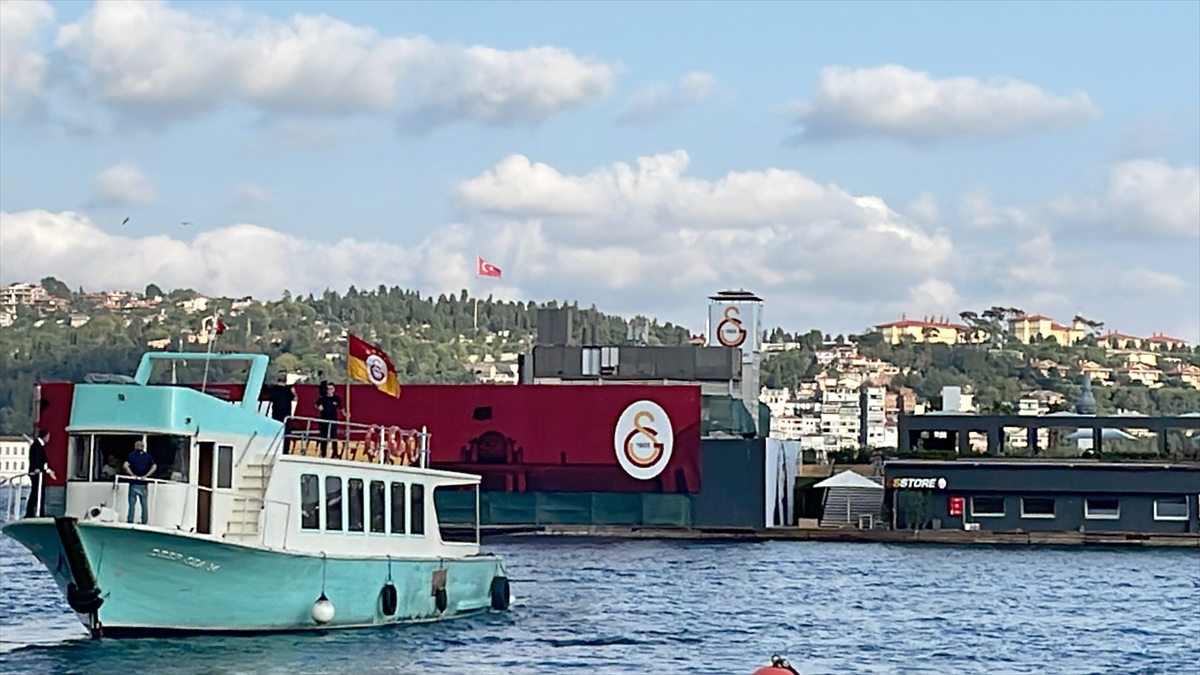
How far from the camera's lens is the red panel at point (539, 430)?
7512 cm

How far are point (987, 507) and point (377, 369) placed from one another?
45.9m

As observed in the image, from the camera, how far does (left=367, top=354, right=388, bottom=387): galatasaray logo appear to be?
3588 centimetres

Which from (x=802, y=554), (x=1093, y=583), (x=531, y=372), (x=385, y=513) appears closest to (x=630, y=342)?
(x=531, y=372)

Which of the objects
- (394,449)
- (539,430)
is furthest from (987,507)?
(394,449)

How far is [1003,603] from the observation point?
47.1m

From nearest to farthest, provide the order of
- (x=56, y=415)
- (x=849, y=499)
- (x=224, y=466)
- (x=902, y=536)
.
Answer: (x=224, y=466), (x=56, y=415), (x=902, y=536), (x=849, y=499)

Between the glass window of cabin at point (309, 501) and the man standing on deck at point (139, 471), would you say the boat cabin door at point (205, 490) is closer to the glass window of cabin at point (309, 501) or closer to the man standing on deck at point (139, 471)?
the man standing on deck at point (139, 471)

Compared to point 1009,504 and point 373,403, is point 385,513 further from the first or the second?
point 1009,504

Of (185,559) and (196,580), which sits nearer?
(185,559)

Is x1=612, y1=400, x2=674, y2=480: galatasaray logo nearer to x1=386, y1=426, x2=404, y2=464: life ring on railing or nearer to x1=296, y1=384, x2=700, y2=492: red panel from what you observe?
x1=296, y1=384, x2=700, y2=492: red panel

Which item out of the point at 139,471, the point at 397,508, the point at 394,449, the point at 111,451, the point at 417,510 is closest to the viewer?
the point at 139,471

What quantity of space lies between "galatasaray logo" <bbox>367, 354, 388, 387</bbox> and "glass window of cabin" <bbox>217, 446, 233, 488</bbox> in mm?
4911

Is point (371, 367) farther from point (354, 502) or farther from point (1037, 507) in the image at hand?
point (1037, 507)

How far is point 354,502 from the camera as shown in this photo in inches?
1336
